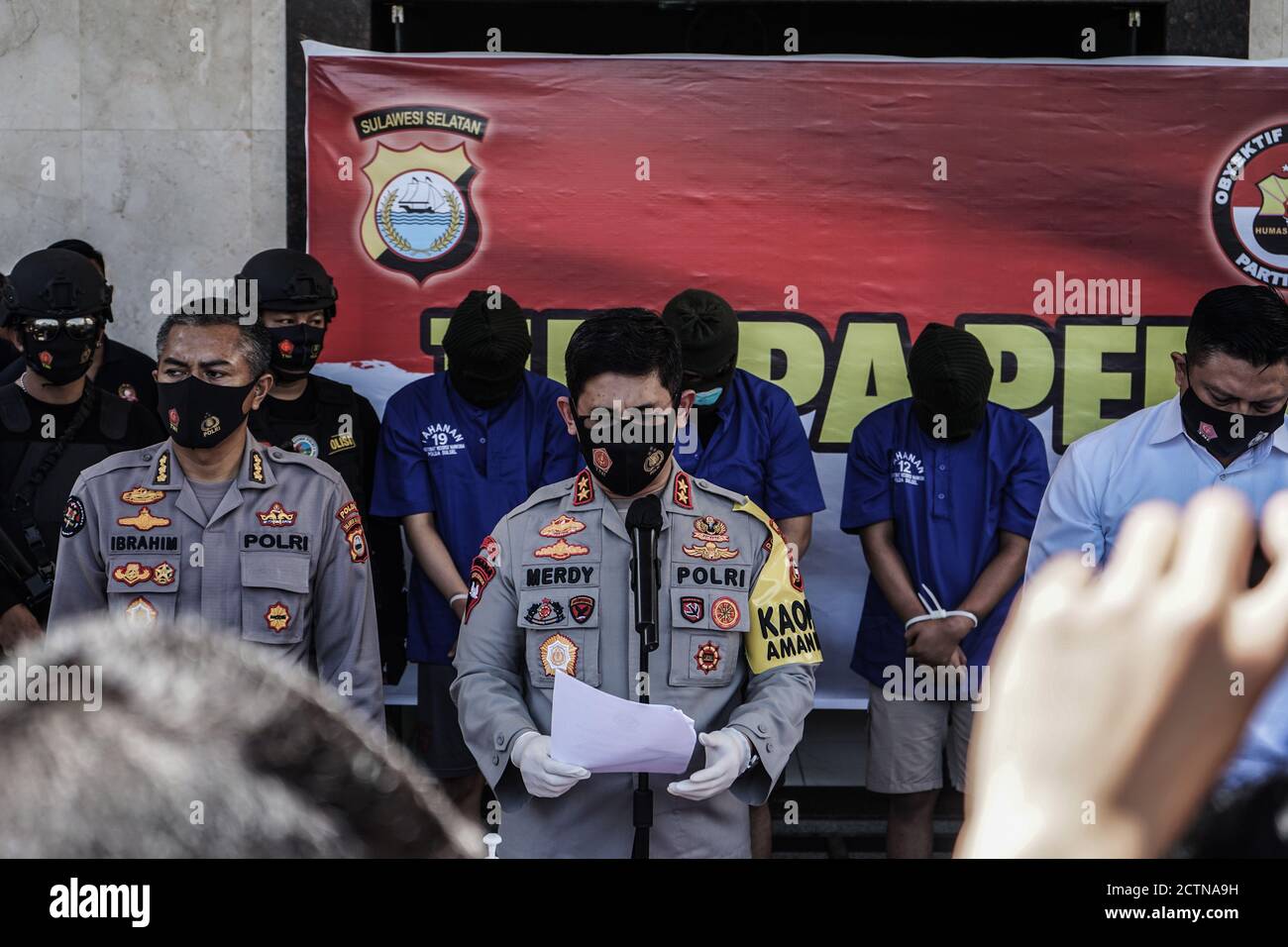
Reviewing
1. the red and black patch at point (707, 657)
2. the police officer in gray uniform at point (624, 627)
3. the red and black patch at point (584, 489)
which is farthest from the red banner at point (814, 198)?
the red and black patch at point (707, 657)

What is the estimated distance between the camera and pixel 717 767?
2217mm

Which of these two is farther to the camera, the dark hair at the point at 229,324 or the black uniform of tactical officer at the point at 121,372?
the black uniform of tactical officer at the point at 121,372

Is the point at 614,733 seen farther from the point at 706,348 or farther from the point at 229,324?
the point at 706,348

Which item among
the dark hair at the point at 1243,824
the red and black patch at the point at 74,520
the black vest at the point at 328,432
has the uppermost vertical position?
the black vest at the point at 328,432

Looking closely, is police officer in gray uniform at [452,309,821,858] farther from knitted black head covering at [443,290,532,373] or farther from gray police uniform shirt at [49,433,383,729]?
knitted black head covering at [443,290,532,373]

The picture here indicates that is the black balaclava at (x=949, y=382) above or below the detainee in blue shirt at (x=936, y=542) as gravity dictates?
above

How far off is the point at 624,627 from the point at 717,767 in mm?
377

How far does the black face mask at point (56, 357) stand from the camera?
3746mm

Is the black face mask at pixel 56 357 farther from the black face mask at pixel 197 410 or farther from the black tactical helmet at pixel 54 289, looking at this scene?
the black face mask at pixel 197 410

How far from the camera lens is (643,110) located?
4.91 m

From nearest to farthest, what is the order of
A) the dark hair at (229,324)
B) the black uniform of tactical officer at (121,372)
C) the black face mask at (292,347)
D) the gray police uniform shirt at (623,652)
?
the gray police uniform shirt at (623,652), the dark hair at (229,324), the black face mask at (292,347), the black uniform of tactical officer at (121,372)

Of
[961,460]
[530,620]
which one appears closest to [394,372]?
[961,460]

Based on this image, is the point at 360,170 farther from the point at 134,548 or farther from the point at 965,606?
the point at 965,606

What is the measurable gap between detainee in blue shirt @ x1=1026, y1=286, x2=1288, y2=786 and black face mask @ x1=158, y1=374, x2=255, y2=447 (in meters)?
2.03
